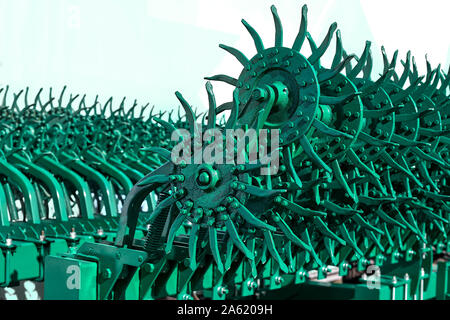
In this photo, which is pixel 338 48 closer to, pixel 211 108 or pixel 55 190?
pixel 211 108

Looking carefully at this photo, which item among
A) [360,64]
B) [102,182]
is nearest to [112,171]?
[102,182]

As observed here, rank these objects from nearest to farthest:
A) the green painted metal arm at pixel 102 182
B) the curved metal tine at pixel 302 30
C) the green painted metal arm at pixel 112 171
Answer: the curved metal tine at pixel 302 30 → the green painted metal arm at pixel 102 182 → the green painted metal arm at pixel 112 171

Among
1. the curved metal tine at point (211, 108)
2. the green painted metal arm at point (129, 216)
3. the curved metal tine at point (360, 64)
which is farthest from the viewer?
the curved metal tine at point (360, 64)

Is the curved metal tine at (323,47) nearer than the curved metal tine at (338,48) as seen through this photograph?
Yes

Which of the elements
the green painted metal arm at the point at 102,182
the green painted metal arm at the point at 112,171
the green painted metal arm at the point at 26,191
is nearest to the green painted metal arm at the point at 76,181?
the green painted metal arm at the point at 102,182

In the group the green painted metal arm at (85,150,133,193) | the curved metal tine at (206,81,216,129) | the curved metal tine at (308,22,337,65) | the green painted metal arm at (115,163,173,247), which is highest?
the curved metal tine at (308,22,337,65)

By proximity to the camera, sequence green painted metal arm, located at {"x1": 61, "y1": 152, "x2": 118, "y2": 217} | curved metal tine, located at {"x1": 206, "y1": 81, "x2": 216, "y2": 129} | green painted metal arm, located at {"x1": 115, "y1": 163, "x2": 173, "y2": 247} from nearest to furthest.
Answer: curved metal tine, located at {"x1": 206, "y1": 81, "x2": 216, "y2": 129}
green painted metal arm, located at {"x1": 115, "y1": 163, "x2": 173, "y2": 247}
green painted metal arm, located at {"x1": 61, "y1": 152, "x2": 118, "y2": 217}

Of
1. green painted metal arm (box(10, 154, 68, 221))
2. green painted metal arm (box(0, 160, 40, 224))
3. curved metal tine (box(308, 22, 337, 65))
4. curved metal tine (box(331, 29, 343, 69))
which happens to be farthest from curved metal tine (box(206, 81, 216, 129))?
green painted metal arm (box(10, 154, 68, 221))

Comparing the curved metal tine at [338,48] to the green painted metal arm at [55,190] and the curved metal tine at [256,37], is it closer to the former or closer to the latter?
the curved metal tine at [256,37]

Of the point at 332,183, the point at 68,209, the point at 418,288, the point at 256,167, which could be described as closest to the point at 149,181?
the point at 256,167

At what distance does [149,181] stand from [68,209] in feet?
8.62

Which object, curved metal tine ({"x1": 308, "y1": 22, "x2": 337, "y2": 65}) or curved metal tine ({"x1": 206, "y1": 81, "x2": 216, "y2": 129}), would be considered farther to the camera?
curved metal tine ({"x1": 308, "y1": 22, "x2": 337, "y2": 65})

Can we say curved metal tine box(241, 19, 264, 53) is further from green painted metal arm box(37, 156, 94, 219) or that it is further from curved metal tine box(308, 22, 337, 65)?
green painted metal arm box(37, 156, 94, 219)
